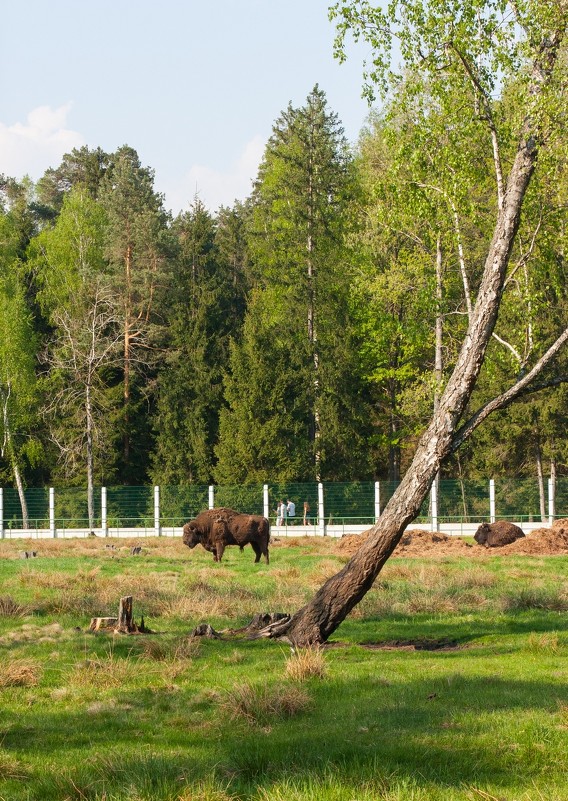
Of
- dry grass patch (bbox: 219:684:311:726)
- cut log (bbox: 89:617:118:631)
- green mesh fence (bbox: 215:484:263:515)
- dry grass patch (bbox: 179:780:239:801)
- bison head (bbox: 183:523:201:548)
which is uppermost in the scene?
green mesh fence (bbox: 215:484:263:515)

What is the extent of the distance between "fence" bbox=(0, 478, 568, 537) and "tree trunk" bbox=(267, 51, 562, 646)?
2870cm

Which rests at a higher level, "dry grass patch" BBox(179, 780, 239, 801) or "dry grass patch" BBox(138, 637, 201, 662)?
"dry grass patch" BBox(138, 637, 201, 662)

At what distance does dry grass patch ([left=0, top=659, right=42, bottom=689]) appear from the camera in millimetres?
10891

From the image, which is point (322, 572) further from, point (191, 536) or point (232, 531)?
point (191, 536)

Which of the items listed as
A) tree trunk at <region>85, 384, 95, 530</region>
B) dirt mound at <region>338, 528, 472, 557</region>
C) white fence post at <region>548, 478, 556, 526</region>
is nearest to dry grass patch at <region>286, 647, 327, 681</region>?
dirt mound at <region>338, 528, 472, 557</region>

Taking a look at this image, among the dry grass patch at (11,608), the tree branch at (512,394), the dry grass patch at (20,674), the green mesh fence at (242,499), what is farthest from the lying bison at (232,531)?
the dry grass patch at (20,674)

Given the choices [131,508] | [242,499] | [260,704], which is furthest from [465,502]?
[260,704]

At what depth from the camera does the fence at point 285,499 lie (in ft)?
139

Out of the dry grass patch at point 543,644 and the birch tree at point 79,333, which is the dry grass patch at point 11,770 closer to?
the dry grass patch at point 543,644

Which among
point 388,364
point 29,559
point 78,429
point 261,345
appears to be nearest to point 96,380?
point 78,429

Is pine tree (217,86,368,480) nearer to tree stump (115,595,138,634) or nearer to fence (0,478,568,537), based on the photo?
fence (0,478,568,537)

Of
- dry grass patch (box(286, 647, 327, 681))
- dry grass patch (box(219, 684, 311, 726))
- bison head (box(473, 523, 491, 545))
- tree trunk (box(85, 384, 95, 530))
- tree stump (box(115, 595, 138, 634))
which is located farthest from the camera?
tree trunk (box(85, 384, 95, 530))

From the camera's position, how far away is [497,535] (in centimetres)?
3288

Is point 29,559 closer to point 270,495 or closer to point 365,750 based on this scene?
point 270,495
